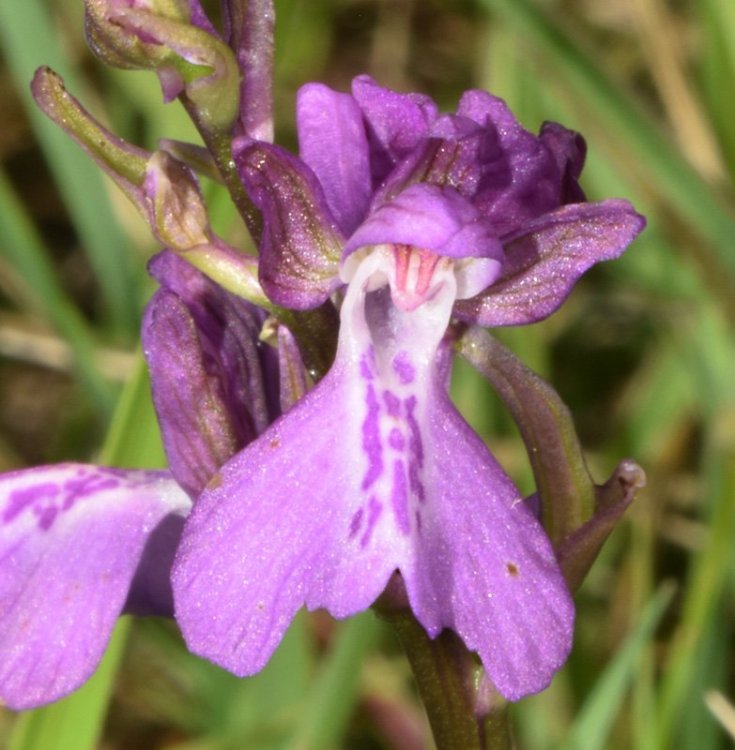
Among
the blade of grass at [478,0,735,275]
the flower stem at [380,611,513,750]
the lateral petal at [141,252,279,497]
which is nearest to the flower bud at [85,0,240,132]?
the lateral petal at [141,252,279,497]

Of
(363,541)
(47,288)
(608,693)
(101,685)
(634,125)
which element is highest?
(634,125)

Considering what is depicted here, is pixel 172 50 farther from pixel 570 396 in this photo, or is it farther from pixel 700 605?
pixel 570 396

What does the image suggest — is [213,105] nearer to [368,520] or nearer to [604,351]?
[368,520]

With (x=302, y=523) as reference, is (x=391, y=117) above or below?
above

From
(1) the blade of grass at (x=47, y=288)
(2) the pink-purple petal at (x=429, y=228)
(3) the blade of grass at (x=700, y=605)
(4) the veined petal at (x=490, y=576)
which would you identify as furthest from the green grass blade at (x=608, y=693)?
(1) the blade of grass at (x=47, y=288)

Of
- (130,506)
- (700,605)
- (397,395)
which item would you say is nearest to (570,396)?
(700,605)
